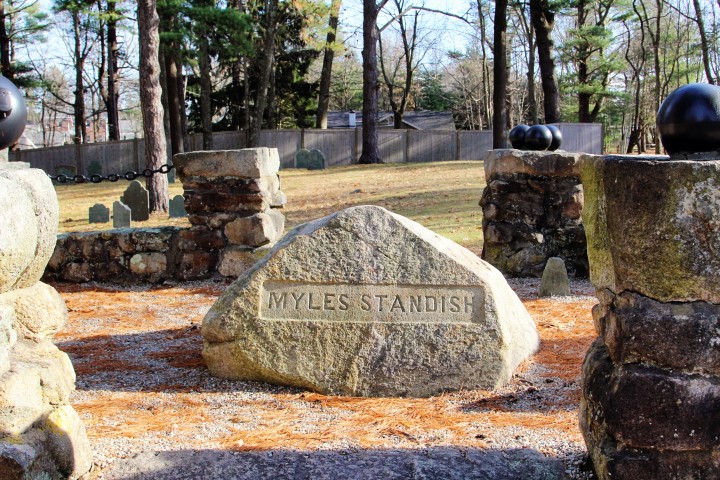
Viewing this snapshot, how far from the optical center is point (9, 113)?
292cm

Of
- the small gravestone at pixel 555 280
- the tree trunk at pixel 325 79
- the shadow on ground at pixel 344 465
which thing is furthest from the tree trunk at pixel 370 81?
the shadow on ground at pixel 344 465

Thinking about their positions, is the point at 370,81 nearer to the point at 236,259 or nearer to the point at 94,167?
the point at 94,167

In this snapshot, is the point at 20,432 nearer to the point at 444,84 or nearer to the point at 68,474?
the point at 68,474

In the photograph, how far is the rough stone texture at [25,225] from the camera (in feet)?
8.85

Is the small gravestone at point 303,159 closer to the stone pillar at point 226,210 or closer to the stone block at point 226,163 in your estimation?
the stone pillar at point 226,210

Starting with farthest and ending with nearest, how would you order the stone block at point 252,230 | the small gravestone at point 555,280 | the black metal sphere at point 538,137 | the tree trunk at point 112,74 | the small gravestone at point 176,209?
the tree trunk at point 112,74, the small gravestone at point 176,209, the black metal sphere at point 538,137, the stone block at point 252,230, the small gravestone at point 555,280

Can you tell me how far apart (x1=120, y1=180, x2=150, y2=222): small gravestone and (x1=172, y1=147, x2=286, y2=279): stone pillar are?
582cm

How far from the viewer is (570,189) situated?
26.6ft

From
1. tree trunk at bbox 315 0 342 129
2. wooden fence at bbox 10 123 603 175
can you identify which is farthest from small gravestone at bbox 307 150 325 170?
tree trunk at bbox 315 0 342 129

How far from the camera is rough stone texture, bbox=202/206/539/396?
14.4 ft

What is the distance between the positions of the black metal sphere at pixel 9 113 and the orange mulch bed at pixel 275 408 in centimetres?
146

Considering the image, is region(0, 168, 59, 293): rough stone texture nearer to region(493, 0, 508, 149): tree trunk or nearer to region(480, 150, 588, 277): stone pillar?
region(480, 150, 588, 277): stone pillar

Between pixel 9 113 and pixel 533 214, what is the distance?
6165mm

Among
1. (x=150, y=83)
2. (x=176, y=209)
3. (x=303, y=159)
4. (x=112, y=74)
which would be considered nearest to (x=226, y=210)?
(x=176, y=209)
